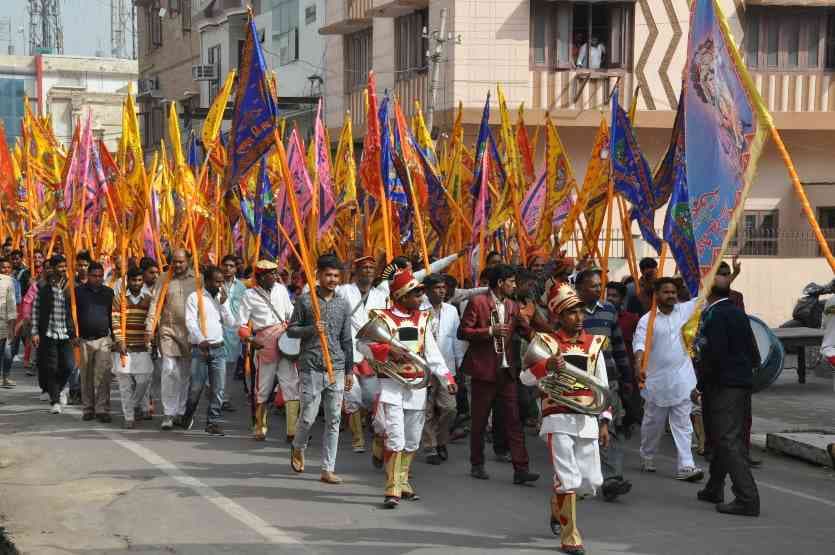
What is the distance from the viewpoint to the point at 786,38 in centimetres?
2734

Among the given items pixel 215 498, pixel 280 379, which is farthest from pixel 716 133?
pixel 280 379

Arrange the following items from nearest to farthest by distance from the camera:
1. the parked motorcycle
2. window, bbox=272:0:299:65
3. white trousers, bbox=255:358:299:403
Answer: white trousers, bbox=255:358:299:403, the parked motorcycle, window, bbox=272:0:299:65

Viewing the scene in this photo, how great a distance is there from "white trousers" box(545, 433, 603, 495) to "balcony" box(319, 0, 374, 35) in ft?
76.7

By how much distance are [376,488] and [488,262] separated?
4.87 m

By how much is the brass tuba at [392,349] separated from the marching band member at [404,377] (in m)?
0.02

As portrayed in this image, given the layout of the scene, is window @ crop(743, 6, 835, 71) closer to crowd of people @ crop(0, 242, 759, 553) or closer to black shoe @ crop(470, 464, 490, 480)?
crowd of people @ crop(0, 242, 759, 553)

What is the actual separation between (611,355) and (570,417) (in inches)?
76.7

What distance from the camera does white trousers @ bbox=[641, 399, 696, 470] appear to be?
10656 millimetres

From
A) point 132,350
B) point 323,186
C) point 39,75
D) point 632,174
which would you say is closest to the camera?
point 132,350

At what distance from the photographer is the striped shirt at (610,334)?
32.7 ft

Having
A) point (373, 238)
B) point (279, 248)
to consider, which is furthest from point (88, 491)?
point (373, 238)

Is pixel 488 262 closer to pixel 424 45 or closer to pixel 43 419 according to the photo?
→ pixel 43 419

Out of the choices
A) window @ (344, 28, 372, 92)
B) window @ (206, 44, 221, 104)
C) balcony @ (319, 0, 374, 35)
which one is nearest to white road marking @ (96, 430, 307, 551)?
balcony @ (319, 0, 374, 35)

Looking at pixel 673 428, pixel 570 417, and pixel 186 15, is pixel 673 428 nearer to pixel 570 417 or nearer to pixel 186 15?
pixel 570 417
